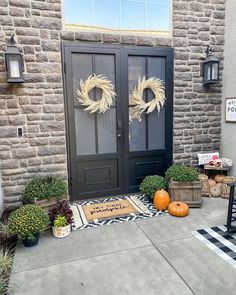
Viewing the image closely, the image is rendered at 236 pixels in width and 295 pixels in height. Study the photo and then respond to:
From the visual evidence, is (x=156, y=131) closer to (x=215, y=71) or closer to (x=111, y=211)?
(x=215, y=71)

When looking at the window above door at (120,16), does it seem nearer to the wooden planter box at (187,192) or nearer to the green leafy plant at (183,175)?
the green leafy plant at (183,175)

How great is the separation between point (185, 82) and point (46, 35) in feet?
7.46

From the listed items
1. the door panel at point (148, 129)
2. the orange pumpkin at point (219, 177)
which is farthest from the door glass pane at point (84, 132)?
the orange pumpkin at point (219, 177)

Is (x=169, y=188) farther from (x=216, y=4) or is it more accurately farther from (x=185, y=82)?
(x=216, y=4)

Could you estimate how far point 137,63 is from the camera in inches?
145

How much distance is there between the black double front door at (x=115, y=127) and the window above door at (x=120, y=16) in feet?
0.94

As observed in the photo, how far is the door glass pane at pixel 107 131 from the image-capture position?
144 inches

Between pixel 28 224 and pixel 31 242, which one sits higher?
pixel 28 224

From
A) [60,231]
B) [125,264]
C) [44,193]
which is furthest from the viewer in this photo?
[44,193]

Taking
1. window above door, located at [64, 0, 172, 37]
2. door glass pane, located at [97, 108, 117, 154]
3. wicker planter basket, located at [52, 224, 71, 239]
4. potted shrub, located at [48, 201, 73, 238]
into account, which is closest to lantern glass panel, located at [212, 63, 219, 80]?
window above door, located at [64, 0, 172, 37]

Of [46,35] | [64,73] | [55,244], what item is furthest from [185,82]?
[55,244]

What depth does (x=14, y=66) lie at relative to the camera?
2.96 meters

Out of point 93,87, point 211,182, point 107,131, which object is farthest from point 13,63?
point 211,182

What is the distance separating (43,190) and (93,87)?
5.38ft
